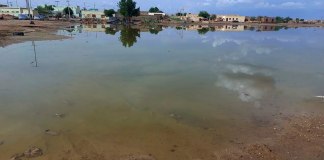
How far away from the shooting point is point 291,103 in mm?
16969

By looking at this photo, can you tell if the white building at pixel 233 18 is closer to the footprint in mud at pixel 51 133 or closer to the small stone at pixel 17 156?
the footprint in mud at pixel 51 133

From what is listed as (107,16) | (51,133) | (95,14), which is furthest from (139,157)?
(95,14)

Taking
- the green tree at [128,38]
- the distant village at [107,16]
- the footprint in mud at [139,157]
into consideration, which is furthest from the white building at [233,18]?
the footprint in mud at [139,157]

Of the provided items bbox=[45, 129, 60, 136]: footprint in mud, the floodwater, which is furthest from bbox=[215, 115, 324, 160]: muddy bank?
bbox=[45, 129, 60, 136]: footprint in mud

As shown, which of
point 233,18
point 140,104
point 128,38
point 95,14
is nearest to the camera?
point 140,104

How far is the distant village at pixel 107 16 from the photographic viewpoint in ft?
384

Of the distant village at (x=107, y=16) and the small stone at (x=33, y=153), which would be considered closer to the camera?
the small stone at (x=33, y=153)

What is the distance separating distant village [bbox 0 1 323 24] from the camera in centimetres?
11719

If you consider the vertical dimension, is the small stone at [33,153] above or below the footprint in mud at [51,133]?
below

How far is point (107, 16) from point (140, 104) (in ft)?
398

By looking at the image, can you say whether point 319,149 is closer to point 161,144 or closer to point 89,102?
point 161,144

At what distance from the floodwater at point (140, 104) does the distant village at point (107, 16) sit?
82566 mm

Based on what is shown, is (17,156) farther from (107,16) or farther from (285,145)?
(107,16)

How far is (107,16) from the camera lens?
131m
